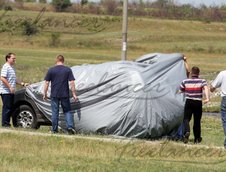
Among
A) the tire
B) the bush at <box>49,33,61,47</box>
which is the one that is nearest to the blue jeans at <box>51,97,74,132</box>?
the tire

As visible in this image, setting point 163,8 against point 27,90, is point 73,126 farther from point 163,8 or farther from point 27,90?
point 163,8

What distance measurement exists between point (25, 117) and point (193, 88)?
13.9 feet

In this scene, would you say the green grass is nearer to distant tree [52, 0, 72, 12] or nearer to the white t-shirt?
the white t-shirt

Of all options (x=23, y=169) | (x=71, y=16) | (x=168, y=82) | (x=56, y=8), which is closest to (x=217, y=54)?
(x=71, y=16)

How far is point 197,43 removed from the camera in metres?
83.6

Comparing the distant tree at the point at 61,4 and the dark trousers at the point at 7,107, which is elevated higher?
the dark trousers at the point at 7,107

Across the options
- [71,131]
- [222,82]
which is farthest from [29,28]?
[222,82]

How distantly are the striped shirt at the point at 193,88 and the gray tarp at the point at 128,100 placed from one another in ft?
2.34

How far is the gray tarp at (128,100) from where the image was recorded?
14.1 meters

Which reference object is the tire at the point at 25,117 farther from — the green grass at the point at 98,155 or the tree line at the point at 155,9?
the tree line at the point at 155,9

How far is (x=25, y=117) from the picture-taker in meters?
15.6

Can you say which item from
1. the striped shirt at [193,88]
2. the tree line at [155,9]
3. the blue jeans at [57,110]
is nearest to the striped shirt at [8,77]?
the blue jeans at [57,110]

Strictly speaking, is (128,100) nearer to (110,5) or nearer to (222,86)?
(222,86)

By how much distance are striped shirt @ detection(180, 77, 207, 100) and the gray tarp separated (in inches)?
28.0
